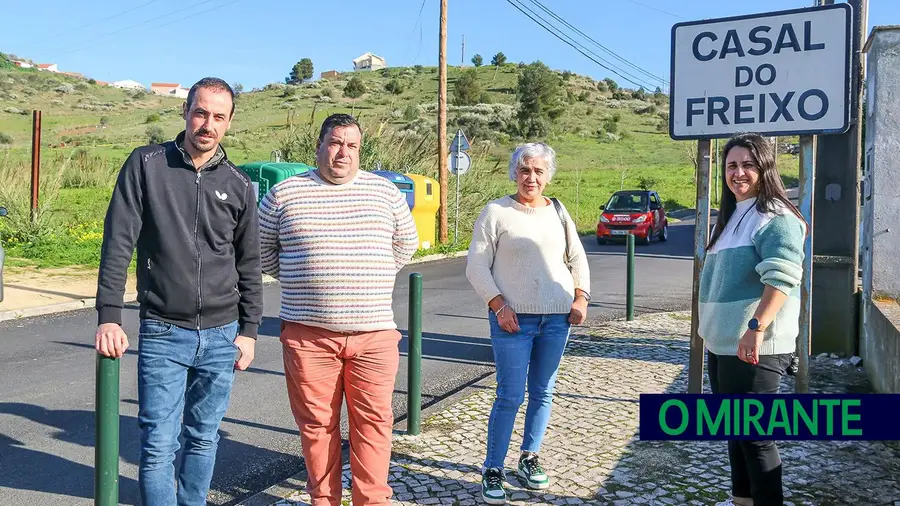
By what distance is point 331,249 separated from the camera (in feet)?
11.9

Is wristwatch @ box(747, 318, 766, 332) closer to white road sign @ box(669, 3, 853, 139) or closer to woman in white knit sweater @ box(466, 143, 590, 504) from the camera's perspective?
woman in white knit sweater @ box(466, 143, 590, 504)

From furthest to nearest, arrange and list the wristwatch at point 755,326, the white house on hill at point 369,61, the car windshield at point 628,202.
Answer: the white house on hill at point 369,61
the car windshield at point 628,202
the wristwatch at point 755,326

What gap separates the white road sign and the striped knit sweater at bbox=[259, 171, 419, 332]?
2.66 m

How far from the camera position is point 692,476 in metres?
4.61

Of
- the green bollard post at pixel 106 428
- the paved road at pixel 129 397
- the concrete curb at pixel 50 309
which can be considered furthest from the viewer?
the concrete curb at pixel 50 309

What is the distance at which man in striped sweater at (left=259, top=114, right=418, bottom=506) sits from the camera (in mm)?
3631

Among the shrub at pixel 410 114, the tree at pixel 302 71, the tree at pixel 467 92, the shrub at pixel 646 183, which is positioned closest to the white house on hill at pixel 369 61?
the tree at pixel 302 71

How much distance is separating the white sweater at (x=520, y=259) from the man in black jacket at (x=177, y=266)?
1323mm

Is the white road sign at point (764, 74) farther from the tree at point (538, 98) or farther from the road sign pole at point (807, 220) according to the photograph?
the tree at point (538, 98)

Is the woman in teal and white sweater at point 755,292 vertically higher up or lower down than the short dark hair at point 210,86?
lower down

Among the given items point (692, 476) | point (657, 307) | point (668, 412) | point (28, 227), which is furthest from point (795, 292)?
point (28, 227)

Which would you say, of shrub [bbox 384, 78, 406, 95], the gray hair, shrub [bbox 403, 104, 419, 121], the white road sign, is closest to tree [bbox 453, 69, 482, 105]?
shrub [bbox 384, 78, 406, 95]

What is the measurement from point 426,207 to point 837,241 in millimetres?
12768

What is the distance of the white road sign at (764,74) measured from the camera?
5168 mm
